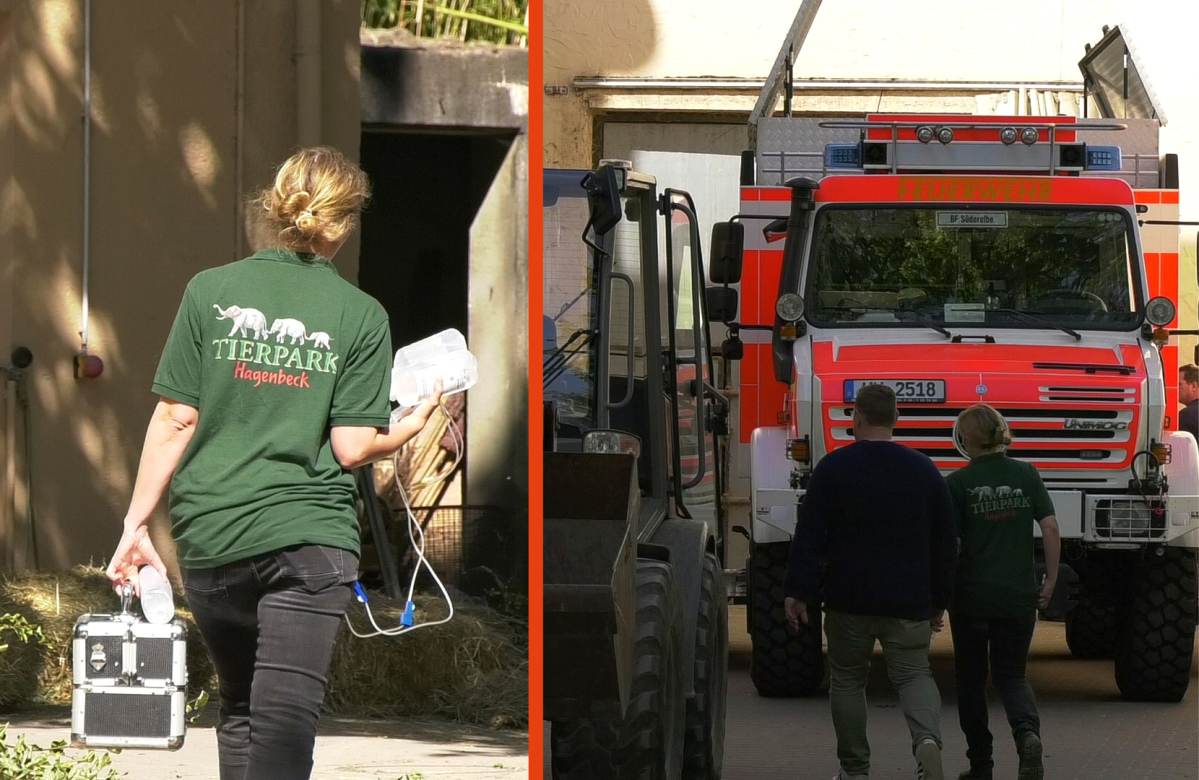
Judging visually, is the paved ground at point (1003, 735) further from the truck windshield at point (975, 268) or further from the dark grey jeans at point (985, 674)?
the truck windshield at point (975, 268)

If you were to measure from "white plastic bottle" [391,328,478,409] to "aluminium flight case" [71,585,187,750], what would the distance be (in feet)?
2.41

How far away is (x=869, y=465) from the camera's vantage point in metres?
5.69

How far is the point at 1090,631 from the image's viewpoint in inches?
394

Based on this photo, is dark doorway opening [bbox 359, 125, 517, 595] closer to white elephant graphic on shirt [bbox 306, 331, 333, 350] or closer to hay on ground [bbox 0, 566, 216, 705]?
hay on ground [bbox 0, 566, 216, 705]

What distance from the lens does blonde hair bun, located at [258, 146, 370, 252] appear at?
366 cm

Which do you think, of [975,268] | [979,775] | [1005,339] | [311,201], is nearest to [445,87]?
[975,268]

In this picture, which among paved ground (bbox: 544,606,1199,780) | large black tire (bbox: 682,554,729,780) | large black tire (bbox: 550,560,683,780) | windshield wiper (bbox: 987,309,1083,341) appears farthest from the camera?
windshield wiper (bbox: 987,309,1083,341)

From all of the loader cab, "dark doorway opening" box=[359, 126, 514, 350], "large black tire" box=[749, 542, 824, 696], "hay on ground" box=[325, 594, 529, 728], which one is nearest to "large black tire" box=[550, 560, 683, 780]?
the loader cab

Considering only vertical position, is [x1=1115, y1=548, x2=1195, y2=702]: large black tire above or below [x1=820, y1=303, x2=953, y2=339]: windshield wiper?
below

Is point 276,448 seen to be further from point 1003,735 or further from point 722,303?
point 1003,735

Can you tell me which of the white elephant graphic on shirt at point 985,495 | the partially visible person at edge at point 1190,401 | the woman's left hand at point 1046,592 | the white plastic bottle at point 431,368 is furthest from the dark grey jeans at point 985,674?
the partially visible person at edge at point 1190,401

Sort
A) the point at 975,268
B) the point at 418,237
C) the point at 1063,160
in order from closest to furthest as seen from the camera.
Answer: the point at 975,268 < the point at 1063,160 < the point at 418,237

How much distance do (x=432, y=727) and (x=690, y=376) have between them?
71.1 inches

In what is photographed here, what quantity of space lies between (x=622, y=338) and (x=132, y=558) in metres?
2.00
